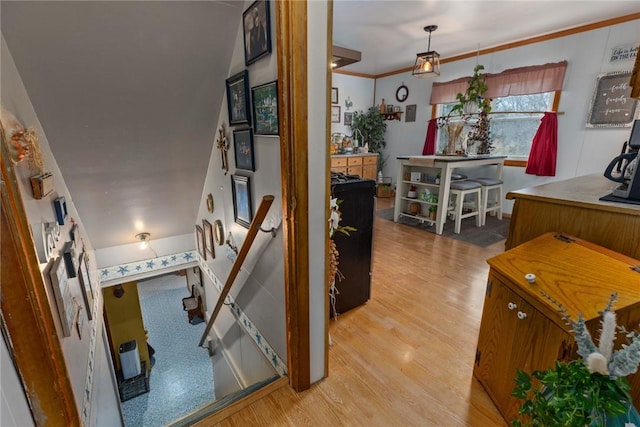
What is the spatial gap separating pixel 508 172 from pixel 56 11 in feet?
15.7

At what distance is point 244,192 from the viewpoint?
167 centimetres

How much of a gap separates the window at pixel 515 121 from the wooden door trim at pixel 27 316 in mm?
4282

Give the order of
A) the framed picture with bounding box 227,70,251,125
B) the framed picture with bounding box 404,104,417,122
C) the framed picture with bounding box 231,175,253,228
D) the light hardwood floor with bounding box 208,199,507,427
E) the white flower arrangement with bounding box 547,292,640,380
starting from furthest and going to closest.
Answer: the framed picture with bounding box 404,104,417,122, the framed picture with bounding box 231,175,253,228, the framed picture with bounding box 227,70,251,125, the light hardwood floor with bounding box 208,199,507,427, the white flower arrangement with bounding box 547,292,640,380

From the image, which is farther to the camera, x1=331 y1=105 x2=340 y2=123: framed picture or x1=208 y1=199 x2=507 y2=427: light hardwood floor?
x1=331 y1=105 x2=340 y2=123: framed picture

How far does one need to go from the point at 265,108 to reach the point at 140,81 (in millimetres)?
738

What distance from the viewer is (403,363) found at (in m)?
1.64

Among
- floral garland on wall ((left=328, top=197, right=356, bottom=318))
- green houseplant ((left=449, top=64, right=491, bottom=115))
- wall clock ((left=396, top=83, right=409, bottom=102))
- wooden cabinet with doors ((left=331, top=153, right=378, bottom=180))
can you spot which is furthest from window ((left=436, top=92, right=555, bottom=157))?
floral garland on wall ((left=328, top=197, right=356, bottom=318))

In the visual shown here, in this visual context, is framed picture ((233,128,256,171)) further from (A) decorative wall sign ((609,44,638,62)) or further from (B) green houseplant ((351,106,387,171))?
(B) green houseplant ((351,106,387,171))

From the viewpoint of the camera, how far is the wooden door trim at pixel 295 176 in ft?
3.31

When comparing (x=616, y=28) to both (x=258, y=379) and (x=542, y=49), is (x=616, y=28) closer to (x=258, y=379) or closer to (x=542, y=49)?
(x=542, y=49)

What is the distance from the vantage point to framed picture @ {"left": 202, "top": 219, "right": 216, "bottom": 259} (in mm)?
2567

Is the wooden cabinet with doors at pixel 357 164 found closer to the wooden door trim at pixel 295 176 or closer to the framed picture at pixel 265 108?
the framed picture at pixel 265 108

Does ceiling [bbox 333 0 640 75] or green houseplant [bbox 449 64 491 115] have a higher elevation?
ceiling [bbox 333 0 640 75]

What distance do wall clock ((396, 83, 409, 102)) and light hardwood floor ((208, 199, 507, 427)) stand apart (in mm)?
3657
